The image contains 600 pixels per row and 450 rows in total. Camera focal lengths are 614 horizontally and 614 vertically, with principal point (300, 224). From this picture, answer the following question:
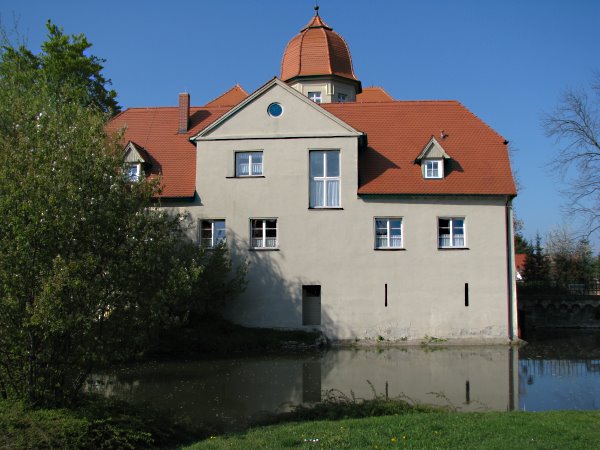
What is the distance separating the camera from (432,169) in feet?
84.2

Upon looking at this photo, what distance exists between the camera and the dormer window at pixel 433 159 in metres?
25.5

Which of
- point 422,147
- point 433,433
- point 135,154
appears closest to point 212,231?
point 135,154

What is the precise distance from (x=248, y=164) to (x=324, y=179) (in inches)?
127

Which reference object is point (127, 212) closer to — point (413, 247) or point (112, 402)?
point (112, 402)

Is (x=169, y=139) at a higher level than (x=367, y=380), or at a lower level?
higher

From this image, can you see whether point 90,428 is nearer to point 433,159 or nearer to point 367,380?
point 367,380

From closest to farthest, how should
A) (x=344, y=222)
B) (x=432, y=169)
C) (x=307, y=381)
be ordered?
(x=307, y=381) → (x=344, y=222) → (x=432, y=169)

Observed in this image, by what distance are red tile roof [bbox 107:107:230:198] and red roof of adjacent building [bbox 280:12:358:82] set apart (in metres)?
8.60

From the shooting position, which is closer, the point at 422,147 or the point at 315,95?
the point at 422,147

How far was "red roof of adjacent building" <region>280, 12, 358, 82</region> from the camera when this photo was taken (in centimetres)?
3588

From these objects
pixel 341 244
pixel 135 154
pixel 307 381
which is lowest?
pixel 307 381

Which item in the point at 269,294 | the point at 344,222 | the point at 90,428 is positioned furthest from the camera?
the point at 344,222

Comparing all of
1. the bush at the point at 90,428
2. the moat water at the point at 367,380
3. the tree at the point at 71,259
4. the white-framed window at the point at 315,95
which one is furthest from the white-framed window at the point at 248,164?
the bush at the point at 90,428

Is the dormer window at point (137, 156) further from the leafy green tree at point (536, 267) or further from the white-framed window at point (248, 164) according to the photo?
the leafy green tree at point (536, 267)
